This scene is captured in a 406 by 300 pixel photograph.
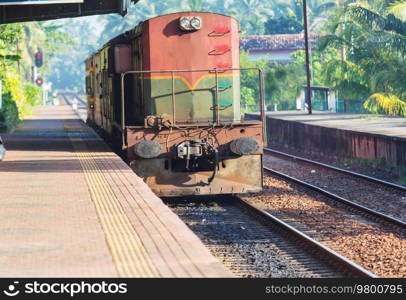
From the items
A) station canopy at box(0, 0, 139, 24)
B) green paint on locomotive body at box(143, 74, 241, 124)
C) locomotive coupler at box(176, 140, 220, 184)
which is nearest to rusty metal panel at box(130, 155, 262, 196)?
locomotive coupler at box(176, 140, 220, 184)

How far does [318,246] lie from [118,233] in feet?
10.6

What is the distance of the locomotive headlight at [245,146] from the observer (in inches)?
648

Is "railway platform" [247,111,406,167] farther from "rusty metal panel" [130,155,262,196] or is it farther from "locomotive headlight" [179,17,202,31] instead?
"locomotive headlight" [179,17,202,31]

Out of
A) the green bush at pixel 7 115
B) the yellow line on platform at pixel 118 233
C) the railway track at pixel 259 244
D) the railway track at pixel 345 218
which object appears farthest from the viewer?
the green bush at pixel 7 115

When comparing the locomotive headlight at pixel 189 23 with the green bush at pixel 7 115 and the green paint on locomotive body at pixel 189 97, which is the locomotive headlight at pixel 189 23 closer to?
the green paint on locomotive body at pixel 189 97

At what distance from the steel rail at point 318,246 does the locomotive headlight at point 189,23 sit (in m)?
3.53

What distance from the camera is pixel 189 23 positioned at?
1681cm

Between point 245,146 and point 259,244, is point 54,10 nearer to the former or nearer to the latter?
point 245,146

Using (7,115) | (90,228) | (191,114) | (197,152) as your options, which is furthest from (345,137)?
(90,228)

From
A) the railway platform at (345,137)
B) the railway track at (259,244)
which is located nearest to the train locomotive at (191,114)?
the railway track at (259,244)

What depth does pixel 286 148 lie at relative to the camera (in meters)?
33.5

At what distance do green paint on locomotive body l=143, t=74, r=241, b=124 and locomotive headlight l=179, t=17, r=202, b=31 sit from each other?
94 centimetres

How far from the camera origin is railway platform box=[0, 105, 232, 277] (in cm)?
800

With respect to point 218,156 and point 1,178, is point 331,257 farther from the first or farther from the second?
point 1,178
